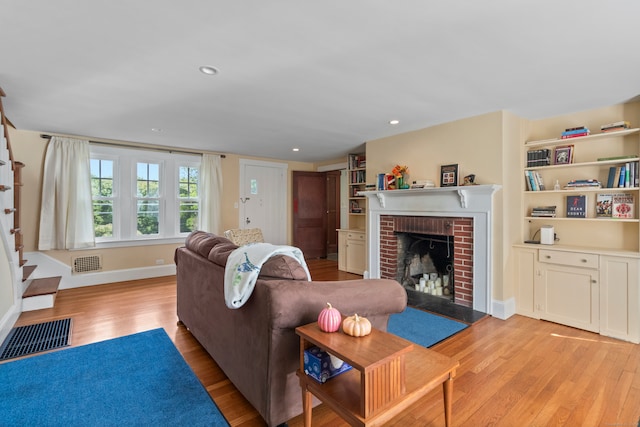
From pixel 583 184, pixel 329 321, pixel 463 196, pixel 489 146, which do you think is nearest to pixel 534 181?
pixel 583 184

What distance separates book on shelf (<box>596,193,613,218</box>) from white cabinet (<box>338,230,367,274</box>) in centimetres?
289

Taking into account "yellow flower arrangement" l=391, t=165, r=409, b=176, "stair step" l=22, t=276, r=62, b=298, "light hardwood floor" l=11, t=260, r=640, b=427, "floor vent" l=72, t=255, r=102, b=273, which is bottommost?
"light hardwood floor" l=11, t=260, r=640, b=427

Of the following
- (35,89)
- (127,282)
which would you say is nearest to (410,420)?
(35,89)

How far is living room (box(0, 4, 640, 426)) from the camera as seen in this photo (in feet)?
8.96

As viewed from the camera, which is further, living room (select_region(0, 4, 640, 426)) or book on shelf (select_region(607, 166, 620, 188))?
book on shelf (select_region(607, 166, 620, 188))

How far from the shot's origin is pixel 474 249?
136 inches

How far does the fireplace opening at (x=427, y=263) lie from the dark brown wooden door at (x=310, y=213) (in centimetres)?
267

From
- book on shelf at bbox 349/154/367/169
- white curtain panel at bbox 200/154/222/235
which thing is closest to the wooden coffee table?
book on shelf at bbox 349/154/367/169

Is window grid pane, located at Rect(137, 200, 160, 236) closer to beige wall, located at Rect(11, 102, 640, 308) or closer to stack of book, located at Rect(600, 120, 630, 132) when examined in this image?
beige wall, located at Rect(11, 102, 640, 308)

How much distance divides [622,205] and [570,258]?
700 millimetres

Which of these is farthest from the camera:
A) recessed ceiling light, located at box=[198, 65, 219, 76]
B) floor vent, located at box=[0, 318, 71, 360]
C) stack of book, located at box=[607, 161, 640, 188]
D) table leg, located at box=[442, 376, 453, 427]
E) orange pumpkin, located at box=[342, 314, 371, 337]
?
stack of book, located at box=[607, 161, 640, 188]

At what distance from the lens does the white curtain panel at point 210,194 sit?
5324mm

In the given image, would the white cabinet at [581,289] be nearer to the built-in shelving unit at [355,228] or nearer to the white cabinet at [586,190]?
the white cabinet at [586,190]

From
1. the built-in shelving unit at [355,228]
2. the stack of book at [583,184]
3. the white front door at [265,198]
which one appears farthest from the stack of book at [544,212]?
the white front door at [265,198]
